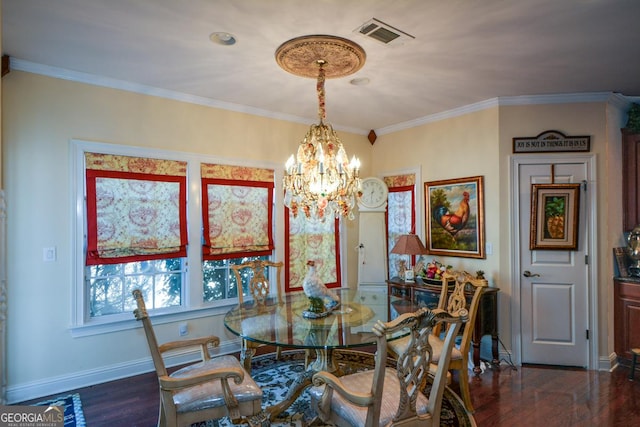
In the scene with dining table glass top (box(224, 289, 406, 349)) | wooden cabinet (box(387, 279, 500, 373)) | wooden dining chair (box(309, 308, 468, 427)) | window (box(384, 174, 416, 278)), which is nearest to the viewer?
wooden dining chair (box(309, 308, 468, 427))

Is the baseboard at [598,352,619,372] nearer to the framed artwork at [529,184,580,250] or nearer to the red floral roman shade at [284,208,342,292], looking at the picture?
the framed artwork at [529,184,580,250]

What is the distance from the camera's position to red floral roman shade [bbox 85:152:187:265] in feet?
10.7

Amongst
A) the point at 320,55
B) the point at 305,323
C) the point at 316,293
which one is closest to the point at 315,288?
the point at 316,293

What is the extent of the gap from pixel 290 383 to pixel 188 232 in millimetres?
1759

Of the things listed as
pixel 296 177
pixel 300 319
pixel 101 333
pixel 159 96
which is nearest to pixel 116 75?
pixel 159 96

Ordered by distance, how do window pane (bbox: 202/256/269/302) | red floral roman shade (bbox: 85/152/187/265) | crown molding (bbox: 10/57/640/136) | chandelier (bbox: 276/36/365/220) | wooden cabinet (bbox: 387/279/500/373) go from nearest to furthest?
chandelier (bbox: 276/36/365/220) → crown molding (bbox: 10/57/640/136) → red floral roman shade (bbox: 85/152/187/265) → wooden cabinet (bbox: 387/279/500/373) → window pane (bbox: 202/256/269/302)

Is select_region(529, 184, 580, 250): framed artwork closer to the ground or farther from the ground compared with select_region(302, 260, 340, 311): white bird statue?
farther from the ground

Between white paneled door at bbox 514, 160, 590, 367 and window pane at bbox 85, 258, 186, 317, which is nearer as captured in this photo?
window pane at bbox 85, 258, 186, 317

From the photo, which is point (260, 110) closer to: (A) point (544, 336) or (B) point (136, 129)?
(B) point (136, 129)

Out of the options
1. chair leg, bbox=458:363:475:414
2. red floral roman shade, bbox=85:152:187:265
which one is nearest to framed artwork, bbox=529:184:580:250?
chair leg, bbox=458:363:475:414

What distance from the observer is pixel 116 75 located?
10.7 feet

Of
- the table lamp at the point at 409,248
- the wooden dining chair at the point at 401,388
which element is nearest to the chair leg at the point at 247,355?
the wooden dining chair at the point at 401,388

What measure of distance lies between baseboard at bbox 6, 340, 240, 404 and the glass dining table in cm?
117

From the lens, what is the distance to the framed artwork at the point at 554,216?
3.66 meters
